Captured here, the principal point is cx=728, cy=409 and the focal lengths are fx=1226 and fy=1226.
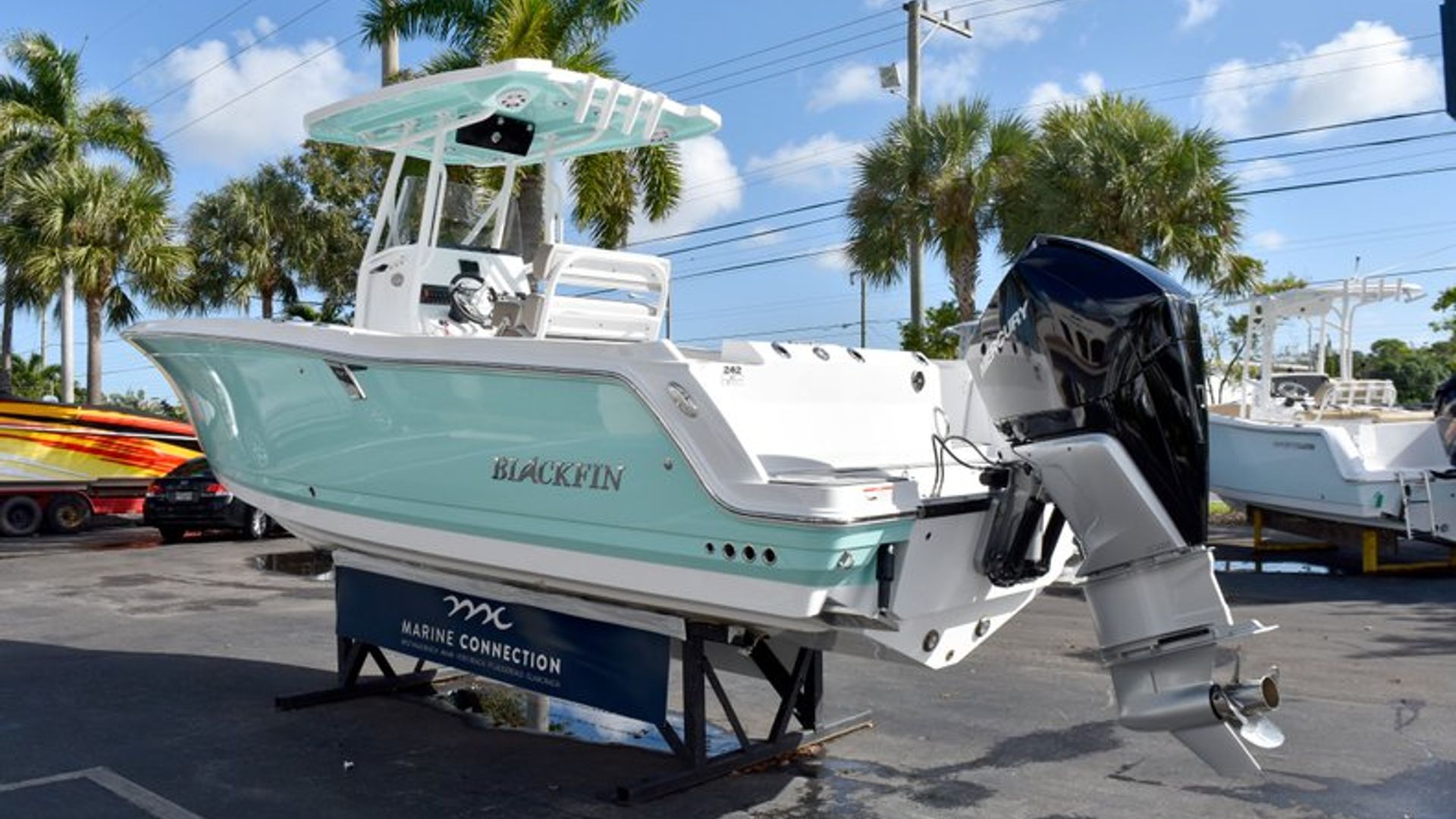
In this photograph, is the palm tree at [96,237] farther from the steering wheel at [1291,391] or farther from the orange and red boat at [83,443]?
the steering wheel at [1291,391]

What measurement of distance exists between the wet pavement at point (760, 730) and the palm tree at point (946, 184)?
10.4m

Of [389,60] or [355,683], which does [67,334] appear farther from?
[355,683]

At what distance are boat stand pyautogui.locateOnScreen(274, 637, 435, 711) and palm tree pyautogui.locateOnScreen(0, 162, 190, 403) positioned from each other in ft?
61.8

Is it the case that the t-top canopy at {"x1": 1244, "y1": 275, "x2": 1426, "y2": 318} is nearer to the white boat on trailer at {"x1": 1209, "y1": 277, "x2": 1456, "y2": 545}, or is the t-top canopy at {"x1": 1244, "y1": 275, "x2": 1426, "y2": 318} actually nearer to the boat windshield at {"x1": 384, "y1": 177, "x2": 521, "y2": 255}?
the white boat on trailer at {"x1": 1209, "y1": 277, "x2": 1456, "y2": 545}

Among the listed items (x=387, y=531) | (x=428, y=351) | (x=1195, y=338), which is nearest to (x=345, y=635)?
(x=387, y=531)

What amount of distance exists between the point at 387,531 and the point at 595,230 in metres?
10.9

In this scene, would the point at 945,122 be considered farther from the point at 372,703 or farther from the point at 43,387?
the point at 43,387

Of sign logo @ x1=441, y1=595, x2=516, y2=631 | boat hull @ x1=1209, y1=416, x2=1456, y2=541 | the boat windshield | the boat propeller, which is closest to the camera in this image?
the boat propeller

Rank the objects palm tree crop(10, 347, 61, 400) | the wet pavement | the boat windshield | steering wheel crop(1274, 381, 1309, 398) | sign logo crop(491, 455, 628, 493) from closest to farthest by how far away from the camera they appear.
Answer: sign logo crop(491, 455, 628, 493)
the wet pavement
the boat windshield
steering wheel crop(1274, 381, 1309, 398)
palm tree crop(10, 347, 61, 400)

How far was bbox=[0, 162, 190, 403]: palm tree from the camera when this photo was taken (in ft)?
73.2

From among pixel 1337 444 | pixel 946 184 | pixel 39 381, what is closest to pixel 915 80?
pixel 946 184

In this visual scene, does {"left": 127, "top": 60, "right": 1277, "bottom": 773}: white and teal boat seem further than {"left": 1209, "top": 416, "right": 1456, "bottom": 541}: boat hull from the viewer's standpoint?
No

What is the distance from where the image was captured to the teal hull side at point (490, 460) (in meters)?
4.18

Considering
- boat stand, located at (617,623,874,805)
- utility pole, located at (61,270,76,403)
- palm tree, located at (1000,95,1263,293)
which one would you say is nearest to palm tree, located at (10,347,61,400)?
utility pole, located at (61,270,76,403)
